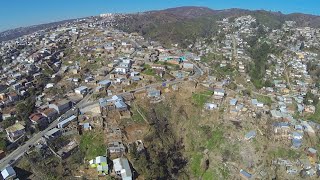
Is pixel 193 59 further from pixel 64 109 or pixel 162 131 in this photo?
pixel 64 109

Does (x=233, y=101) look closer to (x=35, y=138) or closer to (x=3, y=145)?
(x=35, y=138)

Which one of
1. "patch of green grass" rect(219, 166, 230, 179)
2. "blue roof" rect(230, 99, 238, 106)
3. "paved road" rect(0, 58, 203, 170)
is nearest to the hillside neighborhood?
"patch of green grass" rect(219, 166, 230, 179)

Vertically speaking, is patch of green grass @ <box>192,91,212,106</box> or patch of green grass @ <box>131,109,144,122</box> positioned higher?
patch of green grass @ <box>192,91,212,106</box>

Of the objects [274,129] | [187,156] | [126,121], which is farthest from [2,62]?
[274,129]

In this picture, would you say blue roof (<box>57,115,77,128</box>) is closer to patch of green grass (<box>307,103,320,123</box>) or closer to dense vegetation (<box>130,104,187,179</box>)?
dense vegetation (<box>130,104,187,179</box>)

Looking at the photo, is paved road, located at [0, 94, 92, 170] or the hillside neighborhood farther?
Result: the hillside neighborhood
